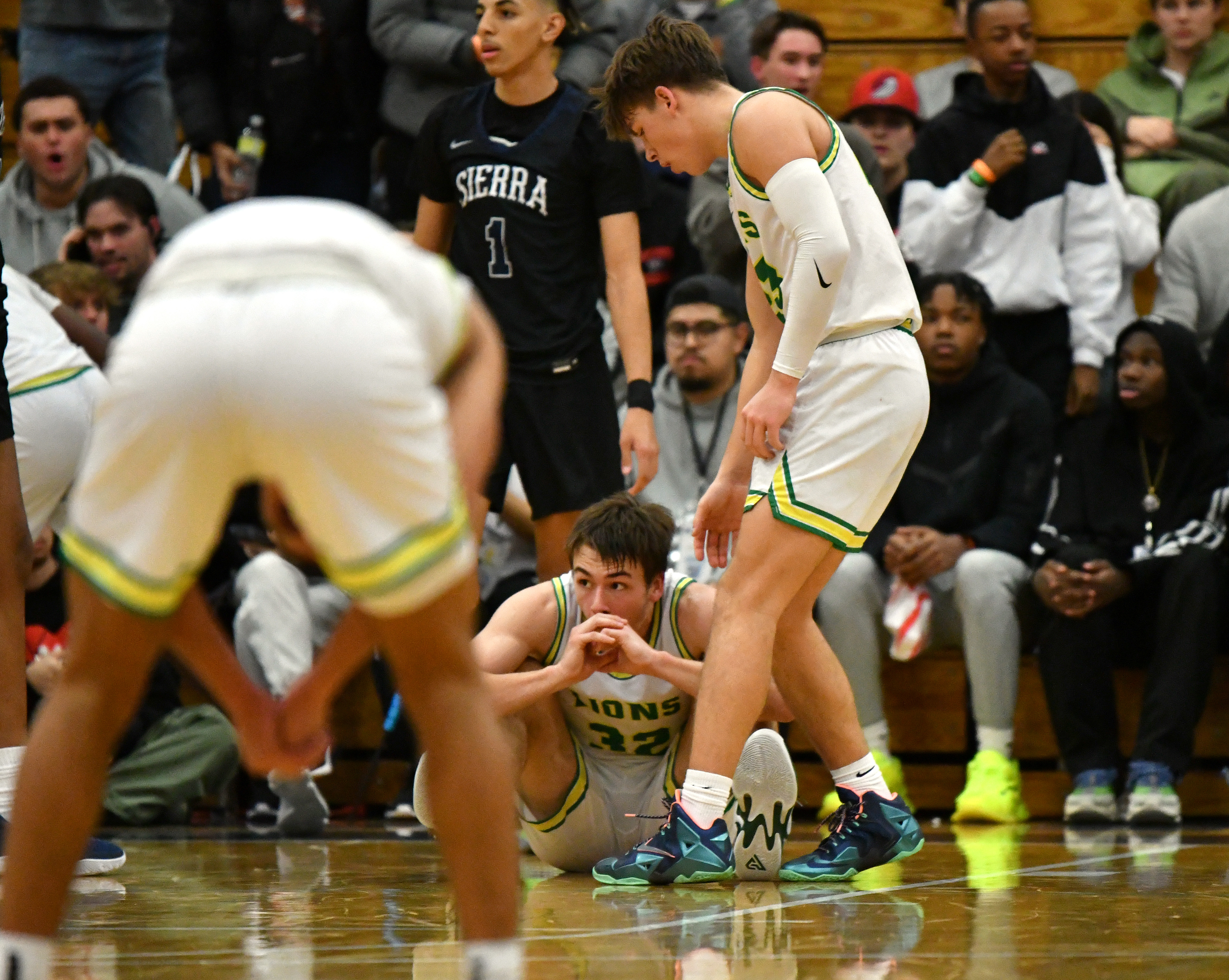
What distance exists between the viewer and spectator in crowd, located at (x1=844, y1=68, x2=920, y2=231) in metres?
7.22

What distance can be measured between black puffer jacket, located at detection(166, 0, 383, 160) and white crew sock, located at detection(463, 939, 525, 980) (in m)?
5.82

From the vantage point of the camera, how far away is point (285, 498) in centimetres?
214

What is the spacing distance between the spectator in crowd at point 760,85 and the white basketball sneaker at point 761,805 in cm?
305

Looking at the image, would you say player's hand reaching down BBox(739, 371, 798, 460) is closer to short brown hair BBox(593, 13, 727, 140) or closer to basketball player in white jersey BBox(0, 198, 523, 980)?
short brown hair BBox(593, 13, 727, 140)

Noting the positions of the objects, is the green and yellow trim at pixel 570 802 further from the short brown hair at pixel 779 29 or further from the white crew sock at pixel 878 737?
the short brown hair at pixel 779 29

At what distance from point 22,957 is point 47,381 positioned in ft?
8.69

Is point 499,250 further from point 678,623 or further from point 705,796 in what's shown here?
point 705,796

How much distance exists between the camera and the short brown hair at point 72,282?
5.82 metres

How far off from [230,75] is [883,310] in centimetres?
455

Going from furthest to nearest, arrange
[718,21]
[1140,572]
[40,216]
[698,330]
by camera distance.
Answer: [718,21]
[40,216]
[698,330]
[1140,572]

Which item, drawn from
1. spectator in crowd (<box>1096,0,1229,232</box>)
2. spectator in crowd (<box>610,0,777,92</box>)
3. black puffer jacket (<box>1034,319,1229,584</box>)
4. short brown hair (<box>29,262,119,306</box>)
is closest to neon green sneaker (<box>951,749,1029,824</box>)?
black puffer jacket (<box>1034,319,1229,584</box>)

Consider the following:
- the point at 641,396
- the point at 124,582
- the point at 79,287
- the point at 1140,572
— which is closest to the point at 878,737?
the point at 1140,572

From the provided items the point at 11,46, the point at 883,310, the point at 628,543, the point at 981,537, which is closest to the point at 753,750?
the point at 628,543

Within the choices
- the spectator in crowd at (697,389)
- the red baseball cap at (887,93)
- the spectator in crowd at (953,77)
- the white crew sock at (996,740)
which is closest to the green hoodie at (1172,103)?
the spectator in crowd at (953,77)
